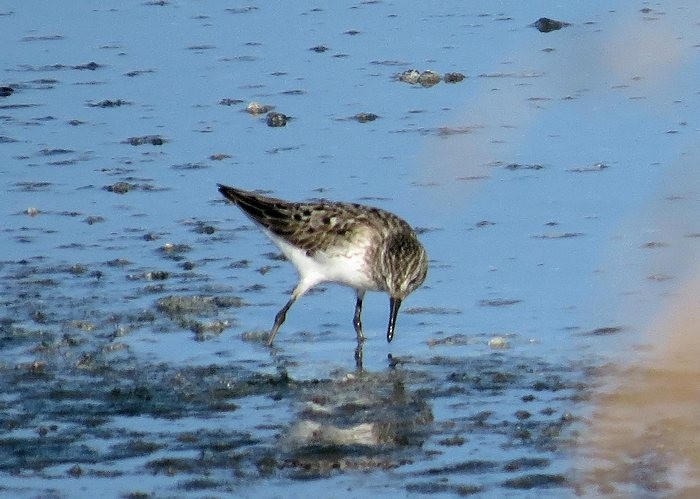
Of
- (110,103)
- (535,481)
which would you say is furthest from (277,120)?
(535,481)

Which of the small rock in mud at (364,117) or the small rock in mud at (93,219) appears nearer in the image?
the small rock in mud at (93,219)

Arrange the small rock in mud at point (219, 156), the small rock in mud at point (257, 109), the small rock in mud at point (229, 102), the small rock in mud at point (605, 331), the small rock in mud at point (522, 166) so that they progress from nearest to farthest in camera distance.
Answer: the small rock in mud at point (605, 331)
the small rock in mud at point (522, 166)
the small rock in mud at point (219, 156)
the small rock in mud at point (257, 109)
the small rock in mud at point (229, 102)

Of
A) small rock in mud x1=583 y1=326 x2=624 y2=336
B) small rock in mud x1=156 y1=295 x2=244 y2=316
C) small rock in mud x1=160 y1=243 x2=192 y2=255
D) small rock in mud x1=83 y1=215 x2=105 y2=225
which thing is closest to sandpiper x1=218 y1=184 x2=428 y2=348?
small rock in mud x1=156 y1=295 x2=244 y2=316

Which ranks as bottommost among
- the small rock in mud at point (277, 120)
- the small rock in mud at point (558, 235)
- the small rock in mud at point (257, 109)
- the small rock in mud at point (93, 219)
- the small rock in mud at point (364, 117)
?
the small rock in mud at point (257, 109)

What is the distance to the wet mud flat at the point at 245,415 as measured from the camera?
7152mm

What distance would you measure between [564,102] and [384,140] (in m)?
1.56

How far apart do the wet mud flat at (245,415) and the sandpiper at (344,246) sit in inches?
17.3

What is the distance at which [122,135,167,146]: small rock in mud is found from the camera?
42.1 ft

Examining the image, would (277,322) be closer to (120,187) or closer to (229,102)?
(120,187)

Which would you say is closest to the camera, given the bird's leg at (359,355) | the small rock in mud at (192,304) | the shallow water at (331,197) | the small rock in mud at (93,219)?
the shallow water at (331,197)

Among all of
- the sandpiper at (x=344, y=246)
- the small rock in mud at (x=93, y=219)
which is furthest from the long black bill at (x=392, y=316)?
the small rock in mud at (x=93, y=219)

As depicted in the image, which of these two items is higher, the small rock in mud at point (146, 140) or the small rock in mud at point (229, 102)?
the small rock in mud at point (146, 140)

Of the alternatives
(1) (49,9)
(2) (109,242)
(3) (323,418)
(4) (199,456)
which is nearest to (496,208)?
(2) (109,242)

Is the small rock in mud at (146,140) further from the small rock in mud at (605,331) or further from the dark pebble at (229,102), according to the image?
the small rock in mud at (605,331)
